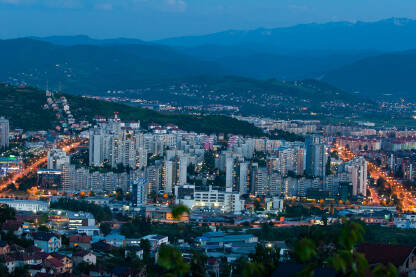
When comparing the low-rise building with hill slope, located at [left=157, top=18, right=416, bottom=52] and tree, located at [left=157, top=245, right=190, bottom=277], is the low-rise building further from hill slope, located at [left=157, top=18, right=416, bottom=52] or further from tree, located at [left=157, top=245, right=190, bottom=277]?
hill slope, located at [left=157, top=18, right=416, bottom=52]

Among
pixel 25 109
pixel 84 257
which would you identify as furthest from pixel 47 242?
pixel 25 109

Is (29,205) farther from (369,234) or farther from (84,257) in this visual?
(369,234)

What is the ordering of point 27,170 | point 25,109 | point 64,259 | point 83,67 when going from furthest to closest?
point 83,67 < point 25,109 < point 27,170 < point 64,259

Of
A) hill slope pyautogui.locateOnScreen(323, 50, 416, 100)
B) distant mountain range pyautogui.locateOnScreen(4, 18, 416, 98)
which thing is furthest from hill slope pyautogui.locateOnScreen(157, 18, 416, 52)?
hill slope pyautogui.locateOnScreen(323, 50, 416, 100)

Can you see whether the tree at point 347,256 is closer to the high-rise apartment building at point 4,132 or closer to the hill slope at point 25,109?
the high-rise apartment building at point 4,132

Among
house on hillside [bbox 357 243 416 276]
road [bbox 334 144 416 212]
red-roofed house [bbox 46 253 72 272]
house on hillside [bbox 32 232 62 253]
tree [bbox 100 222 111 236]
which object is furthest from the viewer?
road [bbox 334 144 416 212]

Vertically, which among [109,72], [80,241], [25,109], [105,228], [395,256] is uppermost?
[109,72]
